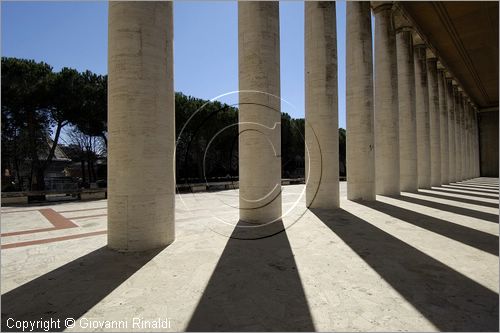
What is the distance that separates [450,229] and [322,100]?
966 cm

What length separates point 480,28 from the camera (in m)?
34.4

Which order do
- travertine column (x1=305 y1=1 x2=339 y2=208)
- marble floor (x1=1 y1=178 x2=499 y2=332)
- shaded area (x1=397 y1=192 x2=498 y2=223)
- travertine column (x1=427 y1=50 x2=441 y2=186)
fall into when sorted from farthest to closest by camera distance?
1. travertine column (x1=427 y1=50 x2=441 y2=186)
2. travertine column (x1=305 y1=1 x2=339 y2=208)
3. shaded area (x1=397 y1=192 x2=498 y2=223)
4. marble floor (x1=1 y1=178 x2=499 y2=332)

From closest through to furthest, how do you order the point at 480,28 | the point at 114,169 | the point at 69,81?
1. the point at 114,169
2. the point at 69,81
3. the point at 480,28

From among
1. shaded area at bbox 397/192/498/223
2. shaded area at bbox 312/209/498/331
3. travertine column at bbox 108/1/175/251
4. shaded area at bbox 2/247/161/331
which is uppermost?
travertine column at bbox 108/1/175/251

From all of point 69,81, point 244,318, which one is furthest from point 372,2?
point 69,81

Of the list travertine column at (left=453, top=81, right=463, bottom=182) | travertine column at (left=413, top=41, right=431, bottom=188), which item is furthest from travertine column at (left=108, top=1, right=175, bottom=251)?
travertine column at (left=453, top=81, right=463, bottom=182)

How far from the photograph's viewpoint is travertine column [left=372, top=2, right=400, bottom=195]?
24.6m

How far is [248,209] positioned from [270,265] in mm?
6062

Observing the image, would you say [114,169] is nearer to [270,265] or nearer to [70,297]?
[70,297]

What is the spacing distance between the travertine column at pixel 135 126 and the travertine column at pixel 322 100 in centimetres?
1093

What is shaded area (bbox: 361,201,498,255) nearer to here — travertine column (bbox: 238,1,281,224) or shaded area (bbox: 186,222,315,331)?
shaded area (bbox: 186,222,315,331)

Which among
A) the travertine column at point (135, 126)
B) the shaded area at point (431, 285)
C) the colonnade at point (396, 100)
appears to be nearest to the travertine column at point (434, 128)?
the colonnade at point (396, 100)

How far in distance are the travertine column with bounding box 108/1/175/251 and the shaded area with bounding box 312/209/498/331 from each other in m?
6.94

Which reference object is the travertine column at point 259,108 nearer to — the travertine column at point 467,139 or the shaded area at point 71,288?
Result: the shaded area at point 71,288
